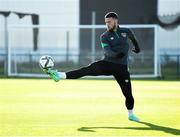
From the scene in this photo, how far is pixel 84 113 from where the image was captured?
11.6 m

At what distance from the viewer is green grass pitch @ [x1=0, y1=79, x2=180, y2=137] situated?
30.0 ft

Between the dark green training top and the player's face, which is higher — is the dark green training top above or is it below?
below

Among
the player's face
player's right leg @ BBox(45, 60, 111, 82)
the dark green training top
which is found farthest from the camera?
player's right leg @ BBox(45, 60, 111, 82)

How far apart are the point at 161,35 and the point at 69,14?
5269 millimetres

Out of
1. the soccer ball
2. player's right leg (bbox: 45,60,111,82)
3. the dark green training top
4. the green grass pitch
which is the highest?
the dark green training top

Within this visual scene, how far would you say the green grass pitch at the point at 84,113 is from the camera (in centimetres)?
914

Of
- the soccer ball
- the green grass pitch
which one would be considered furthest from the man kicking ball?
the green grass pitch

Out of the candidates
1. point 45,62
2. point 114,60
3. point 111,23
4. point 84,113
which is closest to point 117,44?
point 114,60

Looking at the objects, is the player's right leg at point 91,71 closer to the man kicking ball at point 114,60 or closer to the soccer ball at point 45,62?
the man kicking ball at point 114,60

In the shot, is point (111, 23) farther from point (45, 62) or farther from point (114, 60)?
point (45, 62)

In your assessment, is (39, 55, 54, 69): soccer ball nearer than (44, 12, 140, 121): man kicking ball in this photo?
No

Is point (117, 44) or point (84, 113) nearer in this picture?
point (117, 44)

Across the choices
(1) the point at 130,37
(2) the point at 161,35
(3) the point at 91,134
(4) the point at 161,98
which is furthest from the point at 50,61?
(2) the point at 161,35

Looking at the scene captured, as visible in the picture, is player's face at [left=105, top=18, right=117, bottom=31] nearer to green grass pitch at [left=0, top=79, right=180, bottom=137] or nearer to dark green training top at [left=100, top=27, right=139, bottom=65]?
dark green training top at [left=100, top=27, right=139, bottom=65]
